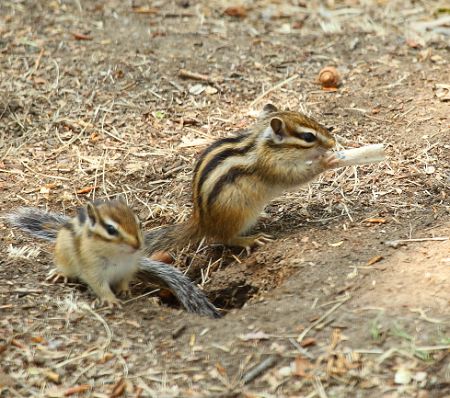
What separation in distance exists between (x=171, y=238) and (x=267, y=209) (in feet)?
2.92

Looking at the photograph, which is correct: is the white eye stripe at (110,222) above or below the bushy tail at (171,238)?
above

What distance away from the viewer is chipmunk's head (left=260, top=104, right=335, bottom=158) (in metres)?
5.82

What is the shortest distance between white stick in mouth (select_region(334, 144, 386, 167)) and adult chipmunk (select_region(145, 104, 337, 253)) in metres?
0.13

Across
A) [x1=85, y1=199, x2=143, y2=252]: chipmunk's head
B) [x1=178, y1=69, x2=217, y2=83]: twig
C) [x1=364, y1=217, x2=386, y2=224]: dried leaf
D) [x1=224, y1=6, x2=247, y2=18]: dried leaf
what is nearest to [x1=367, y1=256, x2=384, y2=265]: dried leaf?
[x1=364, y1=217, x2=386, y2=224]: dried leaf

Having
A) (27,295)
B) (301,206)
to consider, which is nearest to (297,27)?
(301,206)

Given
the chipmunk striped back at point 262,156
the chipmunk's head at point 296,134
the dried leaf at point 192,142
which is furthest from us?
the dried leaf at point 192,142

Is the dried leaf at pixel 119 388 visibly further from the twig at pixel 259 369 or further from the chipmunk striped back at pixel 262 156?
the chipmunk striped back at pixel 262 156

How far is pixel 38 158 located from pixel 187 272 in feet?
5.91

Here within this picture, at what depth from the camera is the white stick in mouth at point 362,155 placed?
604 cm

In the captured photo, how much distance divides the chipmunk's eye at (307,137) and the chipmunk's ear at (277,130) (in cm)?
11

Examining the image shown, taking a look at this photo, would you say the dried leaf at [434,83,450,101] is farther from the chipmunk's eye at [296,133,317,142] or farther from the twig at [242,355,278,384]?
the twig at [242,355,278,384]

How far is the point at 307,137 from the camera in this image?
584 cm

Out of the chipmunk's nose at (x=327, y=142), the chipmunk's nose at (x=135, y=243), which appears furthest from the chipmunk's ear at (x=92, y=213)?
the chipmunk's nose at (x=327, y=142)

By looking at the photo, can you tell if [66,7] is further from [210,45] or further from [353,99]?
[353,99]
